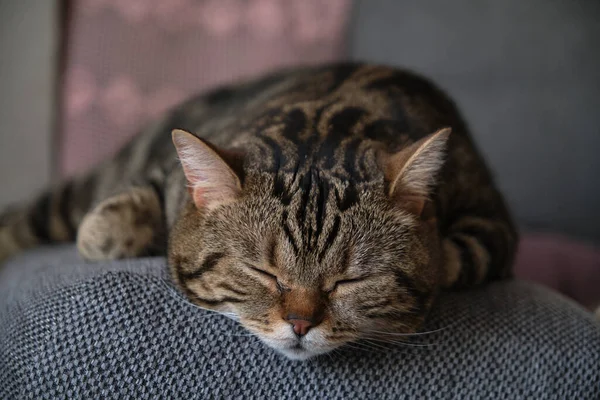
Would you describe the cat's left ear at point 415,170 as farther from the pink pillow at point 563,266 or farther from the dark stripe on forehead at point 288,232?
the pink pillow at point 563,266

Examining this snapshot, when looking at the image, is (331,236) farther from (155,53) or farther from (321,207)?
(155,53)

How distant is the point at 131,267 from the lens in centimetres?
98

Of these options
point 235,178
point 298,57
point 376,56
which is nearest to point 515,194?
point 376,56

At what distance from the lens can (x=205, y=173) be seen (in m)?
0.92

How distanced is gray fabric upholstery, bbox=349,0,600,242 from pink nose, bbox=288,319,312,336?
1.20 metres

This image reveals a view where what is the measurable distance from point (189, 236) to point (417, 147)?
0.37 meters

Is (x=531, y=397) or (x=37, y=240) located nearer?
(x=531, y=397)

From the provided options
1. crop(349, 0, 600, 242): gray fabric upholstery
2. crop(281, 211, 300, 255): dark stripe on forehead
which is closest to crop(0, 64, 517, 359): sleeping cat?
crop(281, 211, 300, 255): dark stripe on forehead

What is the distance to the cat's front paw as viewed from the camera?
1.10 meters

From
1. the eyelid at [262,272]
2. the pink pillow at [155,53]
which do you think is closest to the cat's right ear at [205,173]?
the eyelid at [262,272]

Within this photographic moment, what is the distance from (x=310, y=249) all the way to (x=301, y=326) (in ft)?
0.35

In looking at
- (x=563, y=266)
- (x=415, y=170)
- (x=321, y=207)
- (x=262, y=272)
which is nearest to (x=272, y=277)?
(x=262, y=272)

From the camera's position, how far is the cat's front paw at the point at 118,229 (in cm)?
110

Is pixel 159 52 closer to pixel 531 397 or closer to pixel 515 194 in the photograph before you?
pixel 515 194
